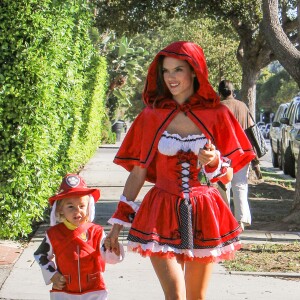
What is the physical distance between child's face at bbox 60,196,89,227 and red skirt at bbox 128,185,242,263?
0.37 meters

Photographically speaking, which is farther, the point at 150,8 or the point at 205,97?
the point at 150,8

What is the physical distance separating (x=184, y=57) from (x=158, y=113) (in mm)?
357

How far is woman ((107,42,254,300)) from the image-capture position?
4.69 m

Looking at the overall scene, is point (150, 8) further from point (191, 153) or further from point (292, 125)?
point (191, 153)

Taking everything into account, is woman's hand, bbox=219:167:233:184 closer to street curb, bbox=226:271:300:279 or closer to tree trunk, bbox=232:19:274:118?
street curb, bbox=226:271:300:279

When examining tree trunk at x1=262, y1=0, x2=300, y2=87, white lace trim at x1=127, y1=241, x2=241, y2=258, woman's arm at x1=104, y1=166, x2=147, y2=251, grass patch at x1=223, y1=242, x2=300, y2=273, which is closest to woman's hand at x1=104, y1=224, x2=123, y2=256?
woman's arm at x1=104, y1=166, x2=147, y2=251

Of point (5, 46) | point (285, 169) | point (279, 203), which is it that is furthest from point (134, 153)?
point (285, 169)

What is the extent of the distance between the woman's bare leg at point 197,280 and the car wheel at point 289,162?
1642 cm

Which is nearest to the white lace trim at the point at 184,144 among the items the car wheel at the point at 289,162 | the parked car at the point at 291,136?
the parked car at the point at 291,136

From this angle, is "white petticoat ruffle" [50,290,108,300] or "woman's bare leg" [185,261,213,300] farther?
"white petticoat ruffle" [50,290,108,300]

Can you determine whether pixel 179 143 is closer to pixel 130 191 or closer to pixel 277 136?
pixel 130 191

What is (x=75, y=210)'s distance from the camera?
500cm

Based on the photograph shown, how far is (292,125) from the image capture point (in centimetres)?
2077

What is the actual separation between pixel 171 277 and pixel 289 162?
57.2 feet
